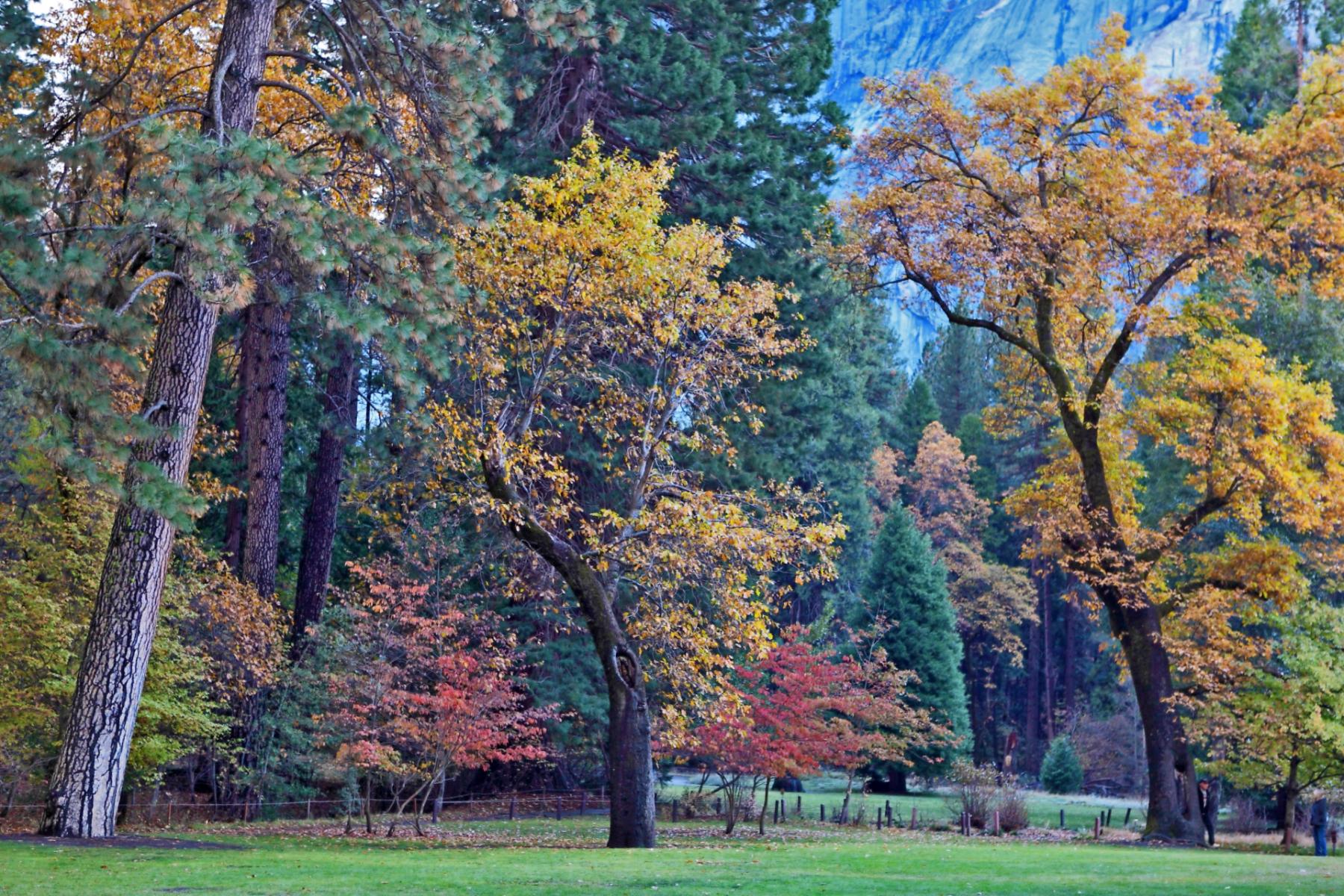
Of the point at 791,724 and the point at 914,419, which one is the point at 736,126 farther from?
the point at 914,419

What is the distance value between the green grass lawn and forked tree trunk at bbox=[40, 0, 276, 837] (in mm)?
799

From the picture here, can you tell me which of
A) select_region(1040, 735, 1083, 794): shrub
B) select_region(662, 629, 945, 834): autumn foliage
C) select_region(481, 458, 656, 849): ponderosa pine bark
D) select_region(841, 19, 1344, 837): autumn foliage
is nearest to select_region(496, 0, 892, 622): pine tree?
select_region(841, 19, 1344, 837): autumn foliage

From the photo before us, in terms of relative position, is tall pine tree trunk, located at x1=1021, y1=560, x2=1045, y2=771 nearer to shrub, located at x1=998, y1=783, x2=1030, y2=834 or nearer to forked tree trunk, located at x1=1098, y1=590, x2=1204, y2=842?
shrub, located at x1=998, y1=783, x2=1030, y2=834

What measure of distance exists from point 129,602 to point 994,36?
174 meters

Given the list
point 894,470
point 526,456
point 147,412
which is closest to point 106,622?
point 147,412

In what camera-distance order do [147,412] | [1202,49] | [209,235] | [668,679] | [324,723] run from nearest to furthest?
1. [209,235]
2. [147,412]
3. [668,679]
4. [324,723]
5. [1202,49]

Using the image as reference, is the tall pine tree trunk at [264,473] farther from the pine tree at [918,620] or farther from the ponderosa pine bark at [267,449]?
the pine tree at [918,620]

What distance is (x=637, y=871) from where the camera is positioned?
36.1 ft

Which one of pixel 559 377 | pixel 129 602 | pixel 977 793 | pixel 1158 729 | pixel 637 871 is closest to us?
pixel 637 871

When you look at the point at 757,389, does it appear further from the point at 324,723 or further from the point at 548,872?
the point at 548,872

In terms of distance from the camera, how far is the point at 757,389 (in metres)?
24.5

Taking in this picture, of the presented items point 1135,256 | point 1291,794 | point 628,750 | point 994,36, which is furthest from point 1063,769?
point 994,36

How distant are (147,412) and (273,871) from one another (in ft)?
14.0

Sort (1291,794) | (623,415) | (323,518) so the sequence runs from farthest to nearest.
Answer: (323,518), (1291,794), (623,415)
